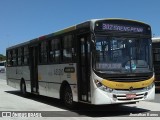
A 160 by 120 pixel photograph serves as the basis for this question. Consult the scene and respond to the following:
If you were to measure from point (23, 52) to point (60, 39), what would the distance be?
20.8 feet

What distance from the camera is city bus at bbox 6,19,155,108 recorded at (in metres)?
12.0

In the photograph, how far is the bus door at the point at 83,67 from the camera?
490 inches

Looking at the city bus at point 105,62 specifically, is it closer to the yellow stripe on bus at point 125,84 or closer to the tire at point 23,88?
the yellow stripe on bus at point 125,84

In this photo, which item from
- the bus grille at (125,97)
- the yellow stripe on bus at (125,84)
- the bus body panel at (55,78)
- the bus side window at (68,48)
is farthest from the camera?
the bus side window at (68,48)

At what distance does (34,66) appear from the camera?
18719 millimetres

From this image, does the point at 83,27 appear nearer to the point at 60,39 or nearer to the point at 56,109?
the point at 60,39

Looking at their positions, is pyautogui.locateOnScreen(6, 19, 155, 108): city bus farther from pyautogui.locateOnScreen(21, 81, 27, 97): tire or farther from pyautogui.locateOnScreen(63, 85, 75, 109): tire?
pyautogui.locateOnScreen(21, 81, 27, 97): tire

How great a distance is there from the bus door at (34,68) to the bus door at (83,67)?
5579mm

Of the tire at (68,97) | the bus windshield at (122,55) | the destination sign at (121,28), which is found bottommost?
the tire at (68,97)

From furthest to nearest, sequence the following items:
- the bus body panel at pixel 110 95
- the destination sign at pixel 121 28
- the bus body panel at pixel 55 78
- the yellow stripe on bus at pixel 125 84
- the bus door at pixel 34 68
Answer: the bus door at pixel 34 68 → the bus body panel at pixel 55 78 → the destination sign at pixel 121 28 → the yellow stripe on bus at pixel 125 84 → the bus body panel at pixel 110 95

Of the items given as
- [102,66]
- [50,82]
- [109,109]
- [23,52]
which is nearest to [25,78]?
[23,52]

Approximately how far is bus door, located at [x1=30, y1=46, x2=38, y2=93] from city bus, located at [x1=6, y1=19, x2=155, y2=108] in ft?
11.5

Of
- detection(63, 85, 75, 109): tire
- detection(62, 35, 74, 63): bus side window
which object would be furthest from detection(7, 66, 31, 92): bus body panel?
detection(62, 35, 74, 63): bus side window

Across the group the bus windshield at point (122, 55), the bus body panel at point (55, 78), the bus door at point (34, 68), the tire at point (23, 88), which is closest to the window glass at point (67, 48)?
the bus body panel at point (55, 78)
